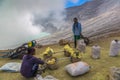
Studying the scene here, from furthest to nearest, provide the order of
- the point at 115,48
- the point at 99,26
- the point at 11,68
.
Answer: the point at 99,26 → the point at 115,48 → the point at 11,68

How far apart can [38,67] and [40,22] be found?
35287 millimetres

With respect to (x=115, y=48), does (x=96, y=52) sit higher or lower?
lower

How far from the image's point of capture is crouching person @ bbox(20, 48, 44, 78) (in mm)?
10430

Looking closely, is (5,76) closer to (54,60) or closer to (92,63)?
(54,60)

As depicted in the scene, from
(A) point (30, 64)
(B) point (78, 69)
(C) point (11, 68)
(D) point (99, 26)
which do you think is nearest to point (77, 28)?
(C) point (11, 68)

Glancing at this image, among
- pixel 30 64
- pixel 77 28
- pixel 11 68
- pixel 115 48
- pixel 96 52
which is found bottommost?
pixel 11 68

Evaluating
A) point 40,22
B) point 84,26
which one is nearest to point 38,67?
point 84,26

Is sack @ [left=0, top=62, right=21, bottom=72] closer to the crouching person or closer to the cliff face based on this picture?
the crouching person

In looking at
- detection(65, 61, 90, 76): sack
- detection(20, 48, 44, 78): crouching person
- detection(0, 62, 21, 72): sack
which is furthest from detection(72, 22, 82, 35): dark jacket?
detection(20, 48, 44, 78): crouching person

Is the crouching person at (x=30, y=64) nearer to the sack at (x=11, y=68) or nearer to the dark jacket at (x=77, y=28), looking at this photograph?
the sack at (x=11, y=68)

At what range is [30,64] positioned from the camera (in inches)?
412

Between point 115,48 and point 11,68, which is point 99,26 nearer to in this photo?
point 115,48

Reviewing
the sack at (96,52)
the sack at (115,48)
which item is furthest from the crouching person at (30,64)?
the sack at (115,48)

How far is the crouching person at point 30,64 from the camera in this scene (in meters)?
10.4
